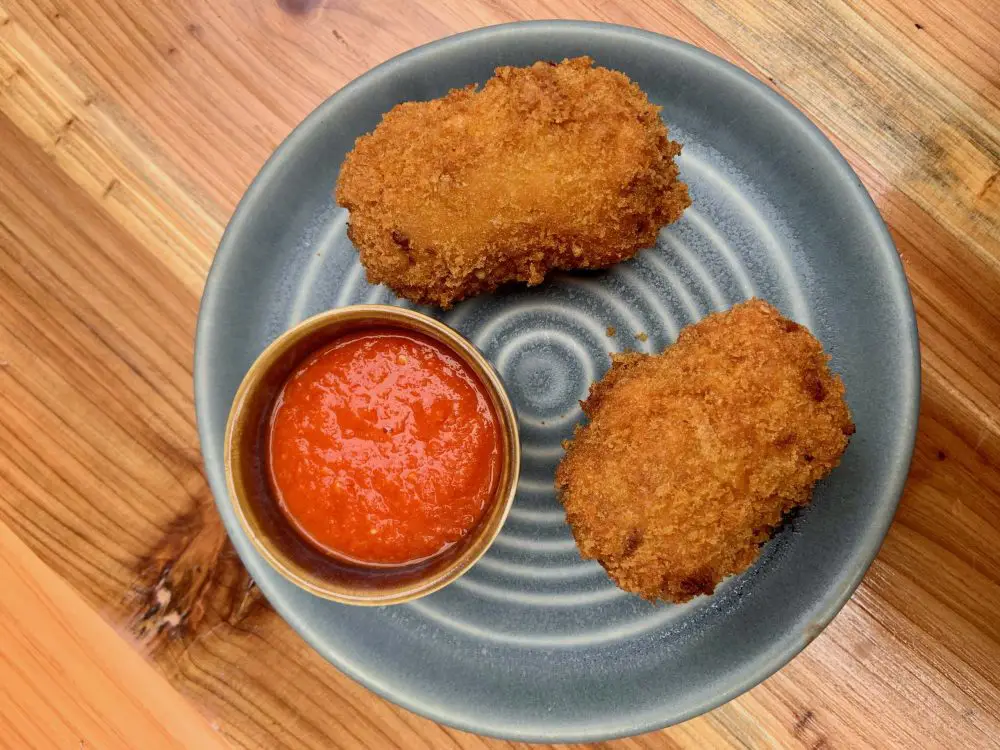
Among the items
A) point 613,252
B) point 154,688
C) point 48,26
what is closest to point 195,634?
point 154,688

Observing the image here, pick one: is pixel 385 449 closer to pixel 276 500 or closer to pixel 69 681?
pixel 276 500

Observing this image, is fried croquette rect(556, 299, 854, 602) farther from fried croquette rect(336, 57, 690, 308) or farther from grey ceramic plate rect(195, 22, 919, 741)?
fried croquette rect(336, 57, 690, 308)

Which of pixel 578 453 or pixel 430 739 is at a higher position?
pixel 578 453

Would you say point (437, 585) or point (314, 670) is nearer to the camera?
point (437, 585)

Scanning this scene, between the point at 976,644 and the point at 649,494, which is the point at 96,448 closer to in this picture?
the point at 649,494

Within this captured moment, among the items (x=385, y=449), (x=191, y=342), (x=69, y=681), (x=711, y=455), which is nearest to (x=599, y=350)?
(x=711, y=455)

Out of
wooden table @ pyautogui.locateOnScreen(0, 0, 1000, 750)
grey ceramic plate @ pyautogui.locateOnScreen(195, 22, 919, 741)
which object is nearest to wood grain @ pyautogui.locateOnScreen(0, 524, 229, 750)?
wooden table @ pyautogui.locateOnScreen(0, 0, 1000, 750)

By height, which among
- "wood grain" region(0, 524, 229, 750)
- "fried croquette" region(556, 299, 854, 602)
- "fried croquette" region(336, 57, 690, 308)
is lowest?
"wood grain" region(0, 524, 229, 750)
